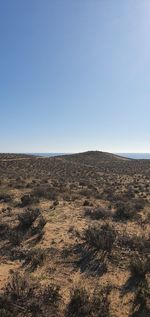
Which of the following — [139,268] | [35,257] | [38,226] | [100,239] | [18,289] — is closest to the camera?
[18,289]

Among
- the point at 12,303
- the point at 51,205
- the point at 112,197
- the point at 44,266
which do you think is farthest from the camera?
the point at 112,197

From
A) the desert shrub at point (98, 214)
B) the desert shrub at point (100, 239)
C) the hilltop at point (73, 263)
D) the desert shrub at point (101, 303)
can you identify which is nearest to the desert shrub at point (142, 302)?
the hilltop at point (73, 263)

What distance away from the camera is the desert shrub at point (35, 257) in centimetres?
914

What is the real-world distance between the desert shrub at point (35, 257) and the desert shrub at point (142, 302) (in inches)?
118

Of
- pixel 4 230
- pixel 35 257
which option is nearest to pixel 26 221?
pixel 4 230

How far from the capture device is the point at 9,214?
15.0 m

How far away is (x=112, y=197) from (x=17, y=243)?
11.7m

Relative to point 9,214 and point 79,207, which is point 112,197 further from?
point 9,214

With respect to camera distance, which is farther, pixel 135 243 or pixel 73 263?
pixel 135 243

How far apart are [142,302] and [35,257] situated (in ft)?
11.6

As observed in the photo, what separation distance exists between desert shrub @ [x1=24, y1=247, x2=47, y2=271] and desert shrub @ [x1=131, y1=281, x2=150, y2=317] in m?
3.00

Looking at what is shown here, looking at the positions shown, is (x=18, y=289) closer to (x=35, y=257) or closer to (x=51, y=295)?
(x=51, y=295)

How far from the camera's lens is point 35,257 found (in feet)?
30.7

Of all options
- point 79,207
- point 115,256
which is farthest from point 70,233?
point 79,207
